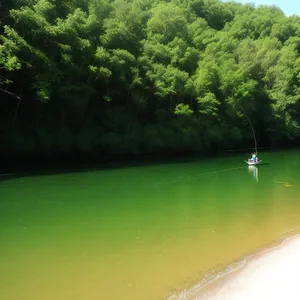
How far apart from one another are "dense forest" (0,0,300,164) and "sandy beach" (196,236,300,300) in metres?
18.2

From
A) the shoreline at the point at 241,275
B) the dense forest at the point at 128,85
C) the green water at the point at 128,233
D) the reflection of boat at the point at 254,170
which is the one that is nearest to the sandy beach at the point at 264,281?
the shoreline at the point at 241,275

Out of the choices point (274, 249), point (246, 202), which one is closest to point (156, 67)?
point (246, 202)

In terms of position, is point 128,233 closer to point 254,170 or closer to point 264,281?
point 264,281

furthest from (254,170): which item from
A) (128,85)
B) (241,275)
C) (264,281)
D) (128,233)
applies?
(264,281)

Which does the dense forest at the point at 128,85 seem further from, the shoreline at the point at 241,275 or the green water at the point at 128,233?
the shoreline at the point at 241,275

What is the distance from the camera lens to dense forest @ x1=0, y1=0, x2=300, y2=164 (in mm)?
25688

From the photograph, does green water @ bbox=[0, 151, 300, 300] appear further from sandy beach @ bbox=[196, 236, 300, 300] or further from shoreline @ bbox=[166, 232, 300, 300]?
sandy beach @ bbox=[196, 236, 300, 300]

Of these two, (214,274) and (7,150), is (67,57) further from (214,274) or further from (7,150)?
(214,274)

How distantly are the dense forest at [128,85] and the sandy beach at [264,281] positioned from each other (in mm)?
18237

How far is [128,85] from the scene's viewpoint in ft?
116

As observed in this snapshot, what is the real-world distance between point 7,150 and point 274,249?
2340 cm

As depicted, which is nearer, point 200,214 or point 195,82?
point 200,214

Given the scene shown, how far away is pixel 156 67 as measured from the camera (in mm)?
38906

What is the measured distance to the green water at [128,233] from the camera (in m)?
6.52
